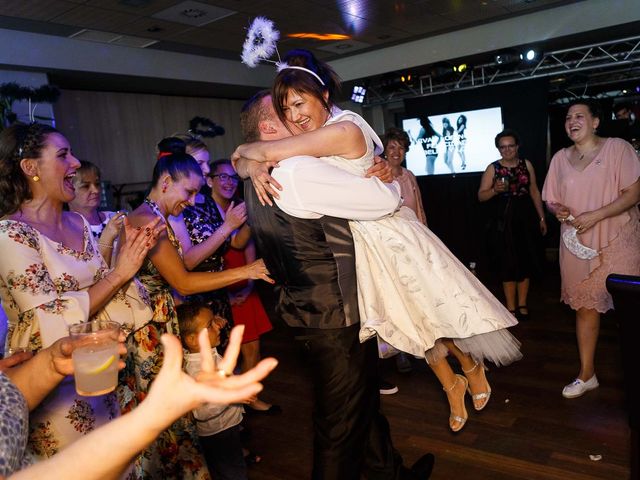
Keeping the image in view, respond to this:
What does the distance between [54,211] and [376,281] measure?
1.19m

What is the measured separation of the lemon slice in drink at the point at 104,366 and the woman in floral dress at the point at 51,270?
577 millimetres

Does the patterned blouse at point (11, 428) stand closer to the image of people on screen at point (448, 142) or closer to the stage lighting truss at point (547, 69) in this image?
the stage lighting truss at point (547, 69)

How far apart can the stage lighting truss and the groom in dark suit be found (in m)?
7.23

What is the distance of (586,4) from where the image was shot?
7512 mm

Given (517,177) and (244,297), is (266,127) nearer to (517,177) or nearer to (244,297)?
(244,297)

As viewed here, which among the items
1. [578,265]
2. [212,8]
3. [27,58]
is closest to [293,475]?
[578,265]

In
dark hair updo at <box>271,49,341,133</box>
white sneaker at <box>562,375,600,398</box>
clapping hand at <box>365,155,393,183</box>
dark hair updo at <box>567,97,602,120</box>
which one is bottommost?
white sneaker at <box>562,375,600,398</box>

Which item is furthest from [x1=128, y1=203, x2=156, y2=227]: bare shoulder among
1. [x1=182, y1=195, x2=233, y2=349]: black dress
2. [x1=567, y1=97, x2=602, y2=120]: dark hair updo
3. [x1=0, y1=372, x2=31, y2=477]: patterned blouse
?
[x1=567, y1=97, x2=602, y2=120]: dark hair updo

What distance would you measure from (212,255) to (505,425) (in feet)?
6.15

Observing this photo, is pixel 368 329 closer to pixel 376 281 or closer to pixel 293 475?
pixel 376 281

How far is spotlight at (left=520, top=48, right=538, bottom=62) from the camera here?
8008mm

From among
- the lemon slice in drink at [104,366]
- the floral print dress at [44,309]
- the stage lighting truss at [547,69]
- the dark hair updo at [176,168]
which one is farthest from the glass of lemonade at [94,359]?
the stage lighting truss at [547,69]

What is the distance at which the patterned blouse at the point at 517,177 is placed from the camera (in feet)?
16.2

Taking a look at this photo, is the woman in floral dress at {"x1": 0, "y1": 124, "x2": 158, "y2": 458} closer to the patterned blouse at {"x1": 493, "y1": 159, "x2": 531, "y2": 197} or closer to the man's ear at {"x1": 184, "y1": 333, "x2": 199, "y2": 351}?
the man's ear at {"x1": 184, "y1": 333, "x2": 199, "y2": 351}
